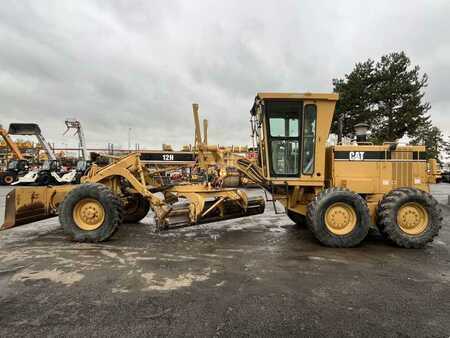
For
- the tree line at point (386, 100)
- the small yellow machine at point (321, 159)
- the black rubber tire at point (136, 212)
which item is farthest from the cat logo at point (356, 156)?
the tree line at point (386, 100)

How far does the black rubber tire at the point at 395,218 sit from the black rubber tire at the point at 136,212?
5.45 meters

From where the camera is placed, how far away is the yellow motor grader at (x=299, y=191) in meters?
5.25

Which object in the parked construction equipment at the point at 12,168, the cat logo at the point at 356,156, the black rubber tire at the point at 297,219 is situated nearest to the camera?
the cat logo at the point at 356,156

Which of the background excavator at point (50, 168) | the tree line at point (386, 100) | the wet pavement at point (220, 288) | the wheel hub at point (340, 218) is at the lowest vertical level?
the wet pavement at point (220, 288)

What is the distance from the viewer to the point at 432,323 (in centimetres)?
278

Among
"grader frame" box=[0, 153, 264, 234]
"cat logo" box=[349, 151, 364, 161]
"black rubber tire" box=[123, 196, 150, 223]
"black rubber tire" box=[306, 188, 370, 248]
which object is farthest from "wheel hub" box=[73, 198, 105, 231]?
"cat logo" box=[349, 151, 364, 161]

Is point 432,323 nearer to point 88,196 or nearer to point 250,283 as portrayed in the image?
point 250,283

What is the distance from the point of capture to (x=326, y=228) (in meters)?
5.24

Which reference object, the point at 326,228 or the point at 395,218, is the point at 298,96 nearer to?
the point at 326,228

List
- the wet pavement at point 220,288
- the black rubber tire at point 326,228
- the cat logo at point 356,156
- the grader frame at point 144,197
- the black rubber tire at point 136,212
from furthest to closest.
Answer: the black rubber tire at point 136,212, the cat logo at point 356,156, the grader frame at point 144,197, the black rubber tire at point 326,228, the wet pavement at point 220,288

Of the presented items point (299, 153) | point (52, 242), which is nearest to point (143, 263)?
point (52, 242)

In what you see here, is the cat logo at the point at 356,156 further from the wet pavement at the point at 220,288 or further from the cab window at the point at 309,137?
the wet pavement at the point at 220,288

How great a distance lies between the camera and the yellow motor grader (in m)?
5.25

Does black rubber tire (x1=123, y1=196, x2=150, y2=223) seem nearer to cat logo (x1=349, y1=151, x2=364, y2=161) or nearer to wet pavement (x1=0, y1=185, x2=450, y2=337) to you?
wet pavement (x1=0, y1=185, x2=450, y2=337)
